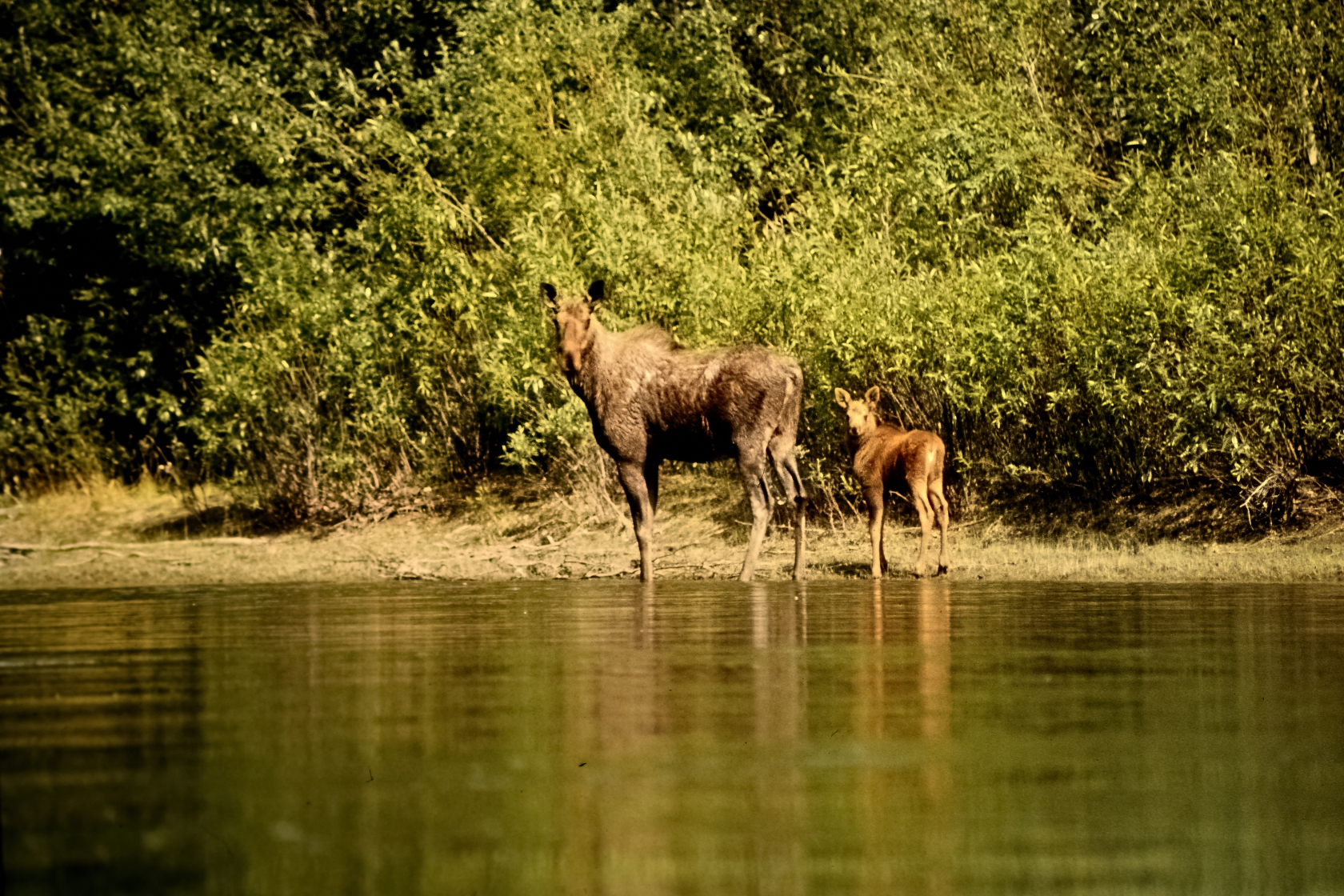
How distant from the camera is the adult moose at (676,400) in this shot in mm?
18844

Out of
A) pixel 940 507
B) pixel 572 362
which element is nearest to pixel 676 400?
pixel 572 362

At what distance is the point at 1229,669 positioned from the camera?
32.1ft

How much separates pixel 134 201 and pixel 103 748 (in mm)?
24159

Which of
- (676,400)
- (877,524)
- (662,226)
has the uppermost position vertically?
(662,226)

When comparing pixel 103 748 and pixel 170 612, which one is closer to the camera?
pixel 103 748

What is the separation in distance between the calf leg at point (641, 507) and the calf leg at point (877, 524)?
2.11 m

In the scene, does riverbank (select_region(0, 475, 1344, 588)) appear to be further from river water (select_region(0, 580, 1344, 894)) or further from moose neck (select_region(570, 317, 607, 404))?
river water (select_region(0, 580, 1344, 894))

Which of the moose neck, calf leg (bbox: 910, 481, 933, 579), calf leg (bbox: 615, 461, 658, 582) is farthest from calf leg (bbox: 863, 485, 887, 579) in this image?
the moose neck

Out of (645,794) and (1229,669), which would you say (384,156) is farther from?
(645,794)

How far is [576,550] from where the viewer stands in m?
21.5

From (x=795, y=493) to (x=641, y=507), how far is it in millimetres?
1500

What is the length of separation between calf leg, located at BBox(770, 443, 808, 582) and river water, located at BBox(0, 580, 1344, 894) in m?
5.11

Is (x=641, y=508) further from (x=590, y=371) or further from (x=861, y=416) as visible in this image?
(x=861, y=416)

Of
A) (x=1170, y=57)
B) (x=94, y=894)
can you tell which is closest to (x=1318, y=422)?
(x=1170, y=57)
